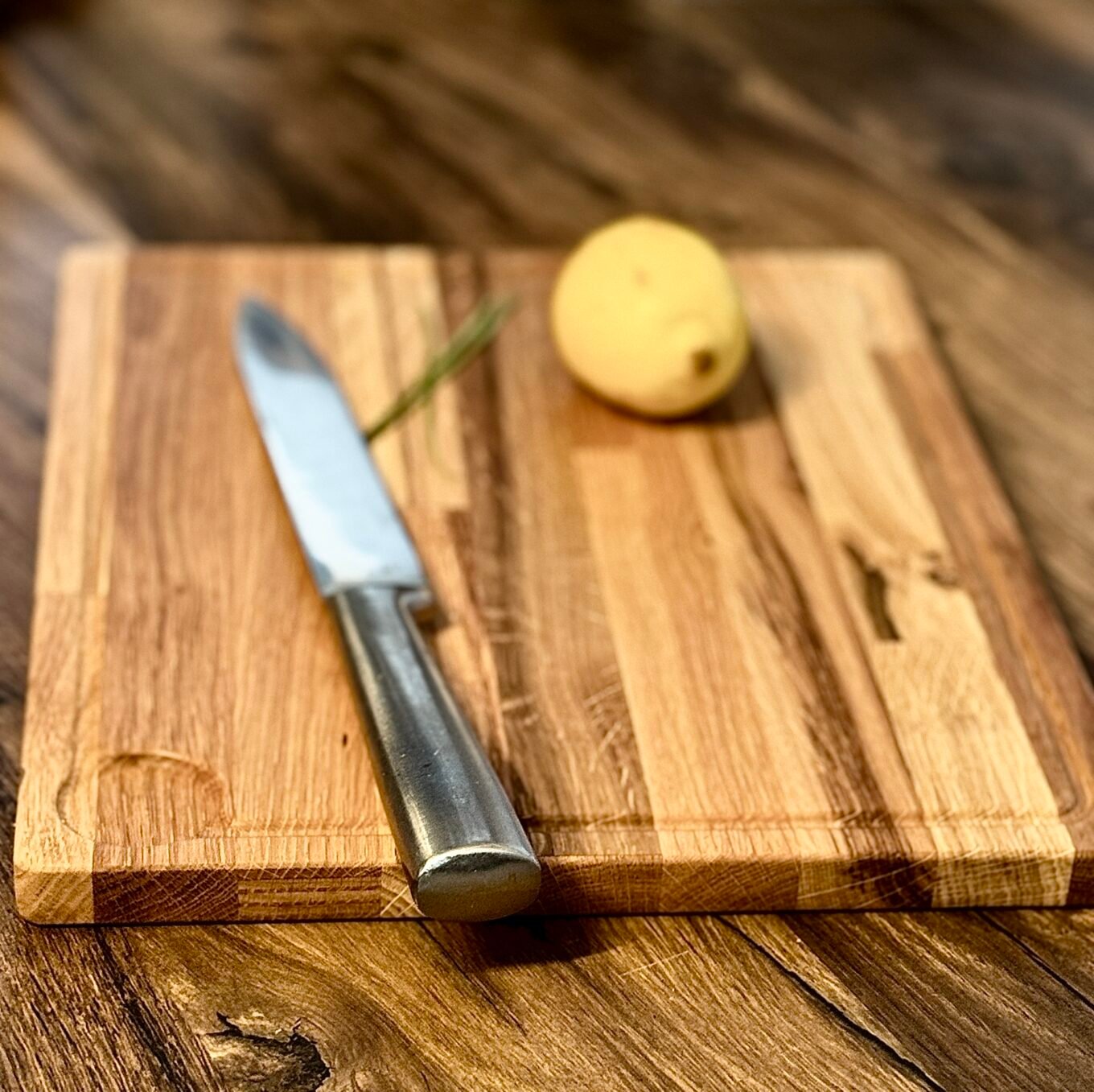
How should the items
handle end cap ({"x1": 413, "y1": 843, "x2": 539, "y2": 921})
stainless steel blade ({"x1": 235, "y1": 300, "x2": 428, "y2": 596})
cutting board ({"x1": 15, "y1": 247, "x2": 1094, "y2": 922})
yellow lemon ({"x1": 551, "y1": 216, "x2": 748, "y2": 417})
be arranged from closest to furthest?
handle end cap ({"x1": 413, "y1": 843, "x2": 539, "y2": 921}) < cutting board ({"x1": 15, "y1": 247, "x2": 1094, "y2": 922}) < stainless steel blade ({"x1": 235, "y1": 300, "x2": 428, "y2": 596}) < yellow lemon ({"x1": 551, "y1": 216, "x2": 748, "y2": 417})

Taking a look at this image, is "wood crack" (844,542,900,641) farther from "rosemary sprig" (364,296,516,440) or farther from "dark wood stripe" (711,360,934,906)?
"rosemary sprig" (364,296,516,440)

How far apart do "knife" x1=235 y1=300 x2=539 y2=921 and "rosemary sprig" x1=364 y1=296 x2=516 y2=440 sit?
4cm

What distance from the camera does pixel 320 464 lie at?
110 centimetres

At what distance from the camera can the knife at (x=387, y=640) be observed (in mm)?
793

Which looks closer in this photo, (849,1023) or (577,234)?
(849,1023)

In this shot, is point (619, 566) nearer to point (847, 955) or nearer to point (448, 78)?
point (847, 955)

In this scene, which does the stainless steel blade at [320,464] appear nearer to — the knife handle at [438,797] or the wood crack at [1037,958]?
the knife handle at [438,797]

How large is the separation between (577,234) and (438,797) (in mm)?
834

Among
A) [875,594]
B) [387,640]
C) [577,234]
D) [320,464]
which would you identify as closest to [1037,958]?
[875,594]

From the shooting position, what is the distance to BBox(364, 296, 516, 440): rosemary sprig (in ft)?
3.90

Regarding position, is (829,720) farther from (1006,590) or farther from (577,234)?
(577,234)

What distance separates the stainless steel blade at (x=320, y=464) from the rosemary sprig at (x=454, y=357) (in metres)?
0.04

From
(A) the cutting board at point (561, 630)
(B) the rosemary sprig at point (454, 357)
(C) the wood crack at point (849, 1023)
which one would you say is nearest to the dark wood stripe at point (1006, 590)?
(A) the cutting board at point (561, 630)

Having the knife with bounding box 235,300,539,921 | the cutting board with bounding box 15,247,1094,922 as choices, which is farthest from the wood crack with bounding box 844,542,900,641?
the knife with bounding box 235,300,539,921
